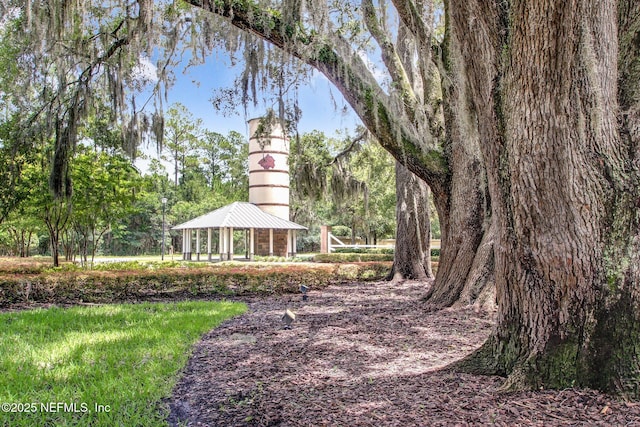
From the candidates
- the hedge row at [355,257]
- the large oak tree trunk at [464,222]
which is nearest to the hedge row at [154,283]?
the large oak tree trunk at [464,222]

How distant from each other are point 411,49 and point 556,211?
6.16 m

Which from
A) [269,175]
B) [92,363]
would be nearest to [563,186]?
[92,363]

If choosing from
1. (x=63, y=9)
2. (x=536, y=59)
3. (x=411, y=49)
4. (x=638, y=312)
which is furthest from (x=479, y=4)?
(x=411, y=49)

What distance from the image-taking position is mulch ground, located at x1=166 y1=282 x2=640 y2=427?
230 centimetres

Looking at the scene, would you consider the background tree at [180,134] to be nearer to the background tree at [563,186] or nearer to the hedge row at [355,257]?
the hedge row at [355,257]

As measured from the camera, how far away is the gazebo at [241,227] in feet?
61.9

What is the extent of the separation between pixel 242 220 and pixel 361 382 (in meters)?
16.3

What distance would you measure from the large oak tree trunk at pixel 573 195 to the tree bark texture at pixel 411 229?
22.5 ft

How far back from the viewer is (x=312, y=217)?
98.3 ft

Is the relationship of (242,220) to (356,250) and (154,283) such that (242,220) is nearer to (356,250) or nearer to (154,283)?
(356,250)

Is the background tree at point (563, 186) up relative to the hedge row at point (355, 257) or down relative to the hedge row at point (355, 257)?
up

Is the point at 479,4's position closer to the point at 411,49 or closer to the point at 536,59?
the point at 536,59

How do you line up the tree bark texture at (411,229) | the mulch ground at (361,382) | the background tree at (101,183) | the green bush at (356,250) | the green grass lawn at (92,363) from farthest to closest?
the green bush at (356,250)
the background tree at (101,183)
the tree bark texture at (411,229)
the green grass lawn at (92,363)
the mulch ground at (361,382)

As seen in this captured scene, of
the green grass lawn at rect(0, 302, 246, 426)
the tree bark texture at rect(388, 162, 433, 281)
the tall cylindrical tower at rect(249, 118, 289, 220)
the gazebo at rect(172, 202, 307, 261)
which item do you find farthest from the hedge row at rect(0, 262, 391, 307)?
the tall cylindrical tower at rect(249, 118, 289, 220)
